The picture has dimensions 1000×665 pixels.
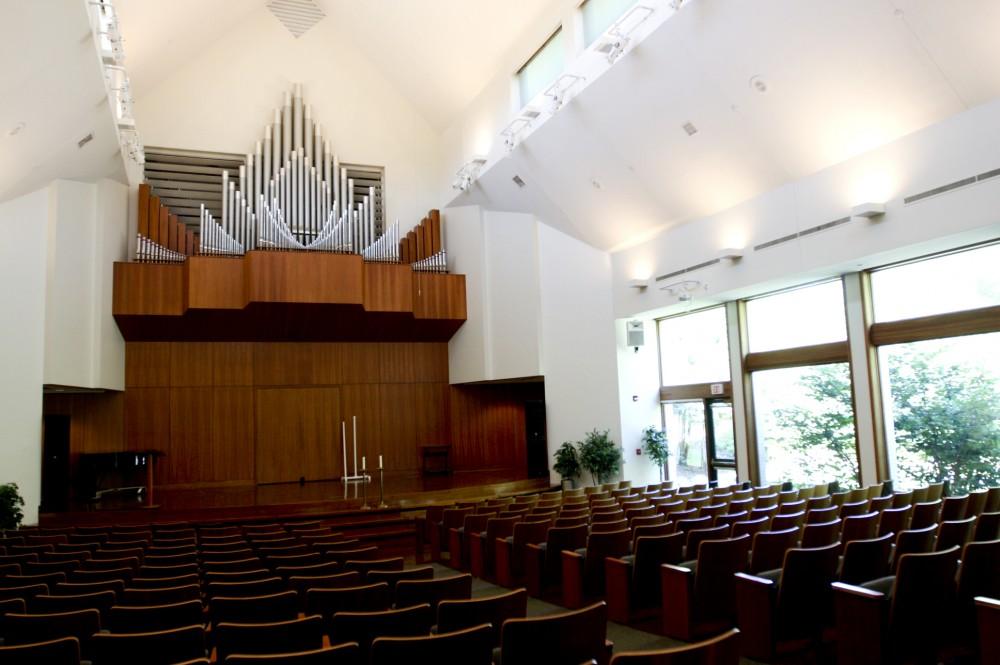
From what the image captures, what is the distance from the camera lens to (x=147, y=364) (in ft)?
42.0

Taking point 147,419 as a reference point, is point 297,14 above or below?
above

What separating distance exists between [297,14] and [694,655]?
48.0ft

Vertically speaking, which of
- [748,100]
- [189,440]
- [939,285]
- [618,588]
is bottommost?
[618,588]

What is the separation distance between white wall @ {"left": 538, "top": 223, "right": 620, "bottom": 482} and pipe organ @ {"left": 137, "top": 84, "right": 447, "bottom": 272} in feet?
7.12

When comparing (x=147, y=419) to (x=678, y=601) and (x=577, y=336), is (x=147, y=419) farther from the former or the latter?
(x=678, y=601)

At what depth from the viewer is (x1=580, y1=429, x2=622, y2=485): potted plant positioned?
11922mm

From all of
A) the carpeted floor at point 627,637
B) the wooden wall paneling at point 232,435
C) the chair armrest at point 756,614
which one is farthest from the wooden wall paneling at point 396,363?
the chair armrest at point 756,614

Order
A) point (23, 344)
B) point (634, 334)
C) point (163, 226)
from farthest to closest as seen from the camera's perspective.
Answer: point (634, 334)
point (163, 226)
point (23, 344)

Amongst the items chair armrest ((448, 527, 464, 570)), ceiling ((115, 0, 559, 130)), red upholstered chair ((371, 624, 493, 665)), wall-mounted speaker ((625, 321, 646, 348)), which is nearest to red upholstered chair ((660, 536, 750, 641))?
red upholstered chair ((371, 624, 493, 665))

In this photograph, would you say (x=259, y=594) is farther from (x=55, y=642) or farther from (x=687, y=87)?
(x=687, y=87)

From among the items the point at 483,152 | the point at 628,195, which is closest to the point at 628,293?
the point at 628,195

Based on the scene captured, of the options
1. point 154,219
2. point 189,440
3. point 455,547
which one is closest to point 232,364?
point 189,440

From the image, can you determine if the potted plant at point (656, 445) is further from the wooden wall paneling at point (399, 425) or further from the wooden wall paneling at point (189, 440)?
the wooden wall paneling at point (189, 440)

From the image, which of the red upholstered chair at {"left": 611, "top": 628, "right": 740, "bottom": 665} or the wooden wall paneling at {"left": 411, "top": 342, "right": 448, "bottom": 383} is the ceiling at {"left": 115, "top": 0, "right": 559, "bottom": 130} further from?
the red upholstered chair at {"left": 611, "top": 628, "right": 740, "bottom": 665}
